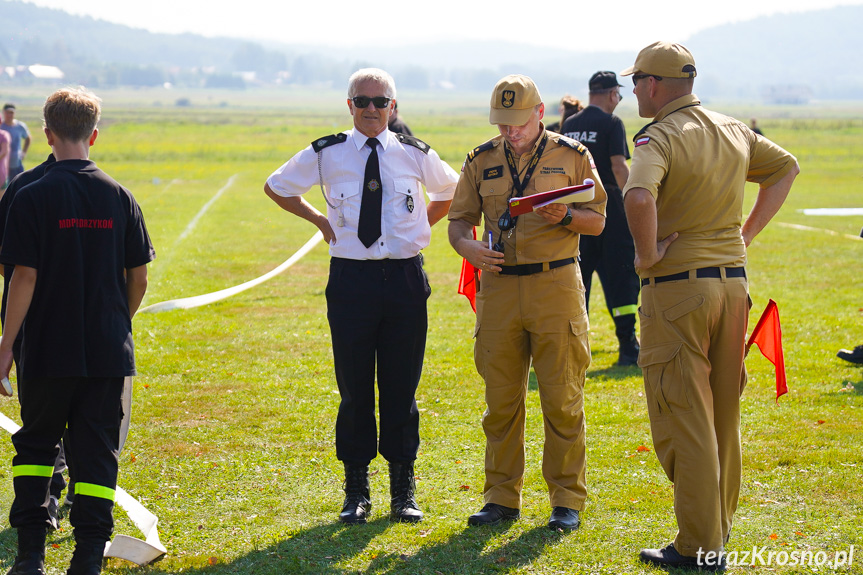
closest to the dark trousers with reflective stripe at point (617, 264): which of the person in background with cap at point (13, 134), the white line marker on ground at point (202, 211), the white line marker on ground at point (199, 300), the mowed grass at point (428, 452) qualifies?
the mowed grass at point (428, 452)

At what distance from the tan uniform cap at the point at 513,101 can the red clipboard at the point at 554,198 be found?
1.42ft

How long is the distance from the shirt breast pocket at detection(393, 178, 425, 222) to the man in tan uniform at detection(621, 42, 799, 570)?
4.41ft

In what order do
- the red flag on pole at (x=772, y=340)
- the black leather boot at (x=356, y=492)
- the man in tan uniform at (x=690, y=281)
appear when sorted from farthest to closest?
the black leather boot at (x=356, y=492) → the red flag on pole at (x=772, y=340) → the man in tan uniform at (x=690, y=281)

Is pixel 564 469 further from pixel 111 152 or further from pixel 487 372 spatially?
pixel 111 152

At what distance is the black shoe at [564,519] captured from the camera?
4.65 meters

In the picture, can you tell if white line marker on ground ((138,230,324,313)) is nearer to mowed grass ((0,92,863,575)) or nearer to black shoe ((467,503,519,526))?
mowed grass ((0,92,863,575))

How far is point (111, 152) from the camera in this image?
4966 cm

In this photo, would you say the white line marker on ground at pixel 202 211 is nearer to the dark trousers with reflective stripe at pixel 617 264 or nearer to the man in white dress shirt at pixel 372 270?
the dark trousers with reflective stripe at pixel 617 264

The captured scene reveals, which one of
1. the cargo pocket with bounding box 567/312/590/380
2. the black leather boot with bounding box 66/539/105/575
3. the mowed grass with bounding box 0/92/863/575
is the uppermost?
the cargo pocket with bounding box 567/312/590/380

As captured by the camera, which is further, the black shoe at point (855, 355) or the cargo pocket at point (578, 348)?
the black shoe at point (855, 355)

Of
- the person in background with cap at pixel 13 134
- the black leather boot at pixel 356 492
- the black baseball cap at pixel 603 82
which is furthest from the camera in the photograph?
the person in background with cap at pixel 13 134

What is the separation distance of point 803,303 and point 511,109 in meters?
8.60

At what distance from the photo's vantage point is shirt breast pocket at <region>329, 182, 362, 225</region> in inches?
190

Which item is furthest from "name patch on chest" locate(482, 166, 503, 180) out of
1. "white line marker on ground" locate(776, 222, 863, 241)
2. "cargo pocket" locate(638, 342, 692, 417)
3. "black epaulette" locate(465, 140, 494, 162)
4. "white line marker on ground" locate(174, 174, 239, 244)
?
"white line marker on ground" locate(776, 222, 863, 241)
